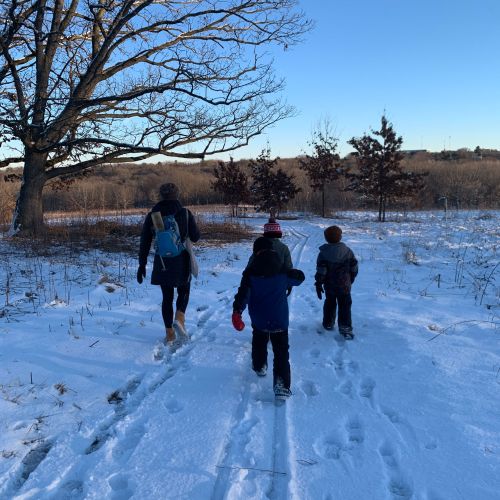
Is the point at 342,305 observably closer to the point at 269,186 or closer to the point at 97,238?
the point at 97,238

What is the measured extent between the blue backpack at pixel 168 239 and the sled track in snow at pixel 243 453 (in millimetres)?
1924

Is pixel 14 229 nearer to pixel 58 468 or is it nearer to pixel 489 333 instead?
pixel 58 468

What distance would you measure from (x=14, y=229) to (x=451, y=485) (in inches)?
546

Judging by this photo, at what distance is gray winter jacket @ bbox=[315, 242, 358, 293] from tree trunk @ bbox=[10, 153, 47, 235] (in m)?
10.8

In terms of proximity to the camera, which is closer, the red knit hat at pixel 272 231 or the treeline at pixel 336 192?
the red knit hat at pixel 272 231

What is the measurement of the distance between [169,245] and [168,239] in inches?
3.0

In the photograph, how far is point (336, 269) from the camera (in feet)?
19.0

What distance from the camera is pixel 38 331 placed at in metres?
5.52

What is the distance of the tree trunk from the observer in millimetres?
13336

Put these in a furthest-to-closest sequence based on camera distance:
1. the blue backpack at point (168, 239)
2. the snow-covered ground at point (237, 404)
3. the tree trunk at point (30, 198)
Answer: the tree trunk at point (30, 198) → the blue backpack at point (168, 239) → the snow-covered ground at point (237, 404)

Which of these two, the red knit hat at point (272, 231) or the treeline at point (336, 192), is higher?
the treeline at point (336, 192)

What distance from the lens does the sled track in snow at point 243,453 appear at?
2.74 m

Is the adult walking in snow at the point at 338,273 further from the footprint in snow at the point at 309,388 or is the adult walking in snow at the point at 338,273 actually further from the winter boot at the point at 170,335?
the winter boot at the point at 170,335

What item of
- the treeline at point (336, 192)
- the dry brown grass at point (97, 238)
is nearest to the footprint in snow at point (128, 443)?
the dry brown grass at point (97, 238)
